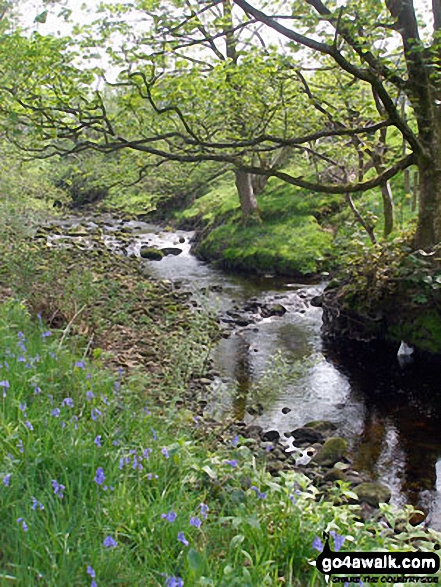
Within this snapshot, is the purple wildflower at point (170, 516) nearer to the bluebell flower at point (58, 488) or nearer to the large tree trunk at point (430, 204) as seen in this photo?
the bluebell flower at point (58, 488)

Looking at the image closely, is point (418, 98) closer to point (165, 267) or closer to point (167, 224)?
point (165, 267)

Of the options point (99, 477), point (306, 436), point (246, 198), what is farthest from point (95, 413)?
point (246, 198)

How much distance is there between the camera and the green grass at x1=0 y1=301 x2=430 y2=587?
101 inches

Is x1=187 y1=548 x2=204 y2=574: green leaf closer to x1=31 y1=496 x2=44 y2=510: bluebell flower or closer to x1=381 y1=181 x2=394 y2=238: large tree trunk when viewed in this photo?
x1=31 y1=496 x2=44 y2=510: bluebell flower


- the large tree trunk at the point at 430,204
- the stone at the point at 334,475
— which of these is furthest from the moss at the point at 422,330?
the stone at the point at 334,475

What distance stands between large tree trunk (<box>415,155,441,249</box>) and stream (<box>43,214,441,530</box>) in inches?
91.0

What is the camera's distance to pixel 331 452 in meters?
6.73

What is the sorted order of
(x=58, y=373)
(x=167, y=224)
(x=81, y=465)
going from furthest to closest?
(x=167, y=224) → (x=58, y=373) → (x=81, y=465)

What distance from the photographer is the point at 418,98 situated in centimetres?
896

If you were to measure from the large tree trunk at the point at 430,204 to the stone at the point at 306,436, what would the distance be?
4440 mm

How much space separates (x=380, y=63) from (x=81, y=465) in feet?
22.8

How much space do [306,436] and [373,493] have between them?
167 centimetres

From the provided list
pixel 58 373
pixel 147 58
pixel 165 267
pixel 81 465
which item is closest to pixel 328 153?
pixel 147 58

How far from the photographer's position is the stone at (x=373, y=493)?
223 inches
